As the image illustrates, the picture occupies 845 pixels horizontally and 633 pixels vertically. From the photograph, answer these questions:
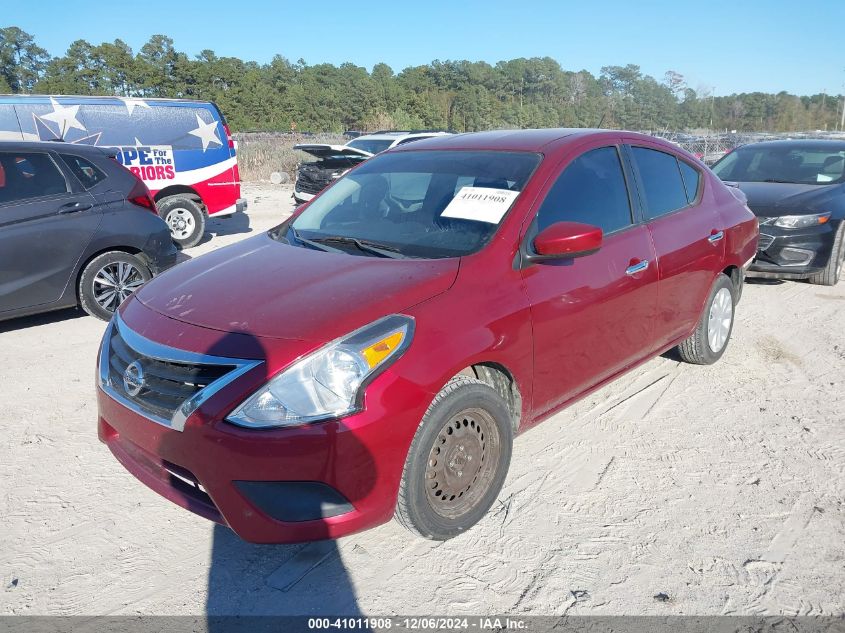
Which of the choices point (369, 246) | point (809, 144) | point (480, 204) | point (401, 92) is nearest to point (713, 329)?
point (480, 204)

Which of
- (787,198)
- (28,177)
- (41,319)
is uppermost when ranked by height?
(28,177)

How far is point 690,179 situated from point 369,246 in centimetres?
256

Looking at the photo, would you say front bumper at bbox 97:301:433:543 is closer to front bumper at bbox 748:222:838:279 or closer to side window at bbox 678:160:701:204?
side window at bbox 678:160:701:204

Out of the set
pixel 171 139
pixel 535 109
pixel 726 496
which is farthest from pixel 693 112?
pixel 726 496

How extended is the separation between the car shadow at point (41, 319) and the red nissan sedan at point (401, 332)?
3.48 metres

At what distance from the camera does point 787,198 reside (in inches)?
281

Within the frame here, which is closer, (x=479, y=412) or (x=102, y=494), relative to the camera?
(x=479, y=412)

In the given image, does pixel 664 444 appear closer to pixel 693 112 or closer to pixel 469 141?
pixel 469 141

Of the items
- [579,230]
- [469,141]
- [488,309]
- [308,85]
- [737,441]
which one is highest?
[308,85]

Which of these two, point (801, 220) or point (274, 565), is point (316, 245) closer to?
point (274, 565)

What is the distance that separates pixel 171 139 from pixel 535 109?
65.3 meters

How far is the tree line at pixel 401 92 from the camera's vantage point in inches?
2157

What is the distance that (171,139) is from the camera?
972 cm

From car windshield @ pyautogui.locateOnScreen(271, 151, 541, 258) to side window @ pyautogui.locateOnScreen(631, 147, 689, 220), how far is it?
990mm
